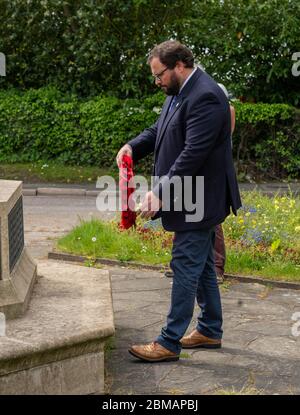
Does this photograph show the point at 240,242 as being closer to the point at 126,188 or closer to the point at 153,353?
the point at 126,188

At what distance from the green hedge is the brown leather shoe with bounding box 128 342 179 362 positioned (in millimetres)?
11792

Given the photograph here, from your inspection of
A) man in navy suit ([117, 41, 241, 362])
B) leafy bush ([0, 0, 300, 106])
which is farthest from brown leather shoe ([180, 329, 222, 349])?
leafy bush ([0, 0, 300, 106])

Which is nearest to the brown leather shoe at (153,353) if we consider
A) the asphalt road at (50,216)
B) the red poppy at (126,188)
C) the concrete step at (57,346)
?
the concrete step at (57,346)

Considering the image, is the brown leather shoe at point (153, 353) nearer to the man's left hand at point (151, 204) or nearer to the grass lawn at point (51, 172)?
the man's left hand at point (151, 204)

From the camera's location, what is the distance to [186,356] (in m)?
5.35

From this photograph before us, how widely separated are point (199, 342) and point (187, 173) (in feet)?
3.91

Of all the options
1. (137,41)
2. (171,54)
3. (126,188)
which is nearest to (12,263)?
(126,188)

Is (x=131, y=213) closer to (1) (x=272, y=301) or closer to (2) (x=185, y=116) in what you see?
(2) (x=185, y=116)

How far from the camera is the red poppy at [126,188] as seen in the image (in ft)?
18.1

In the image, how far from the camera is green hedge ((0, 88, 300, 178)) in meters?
16.8

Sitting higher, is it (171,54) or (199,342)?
(171,54)

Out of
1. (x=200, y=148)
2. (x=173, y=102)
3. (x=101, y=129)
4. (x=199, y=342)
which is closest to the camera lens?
(x=200, y=148)

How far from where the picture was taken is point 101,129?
57.0ft

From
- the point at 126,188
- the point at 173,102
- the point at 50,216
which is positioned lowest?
the point at 50,216
